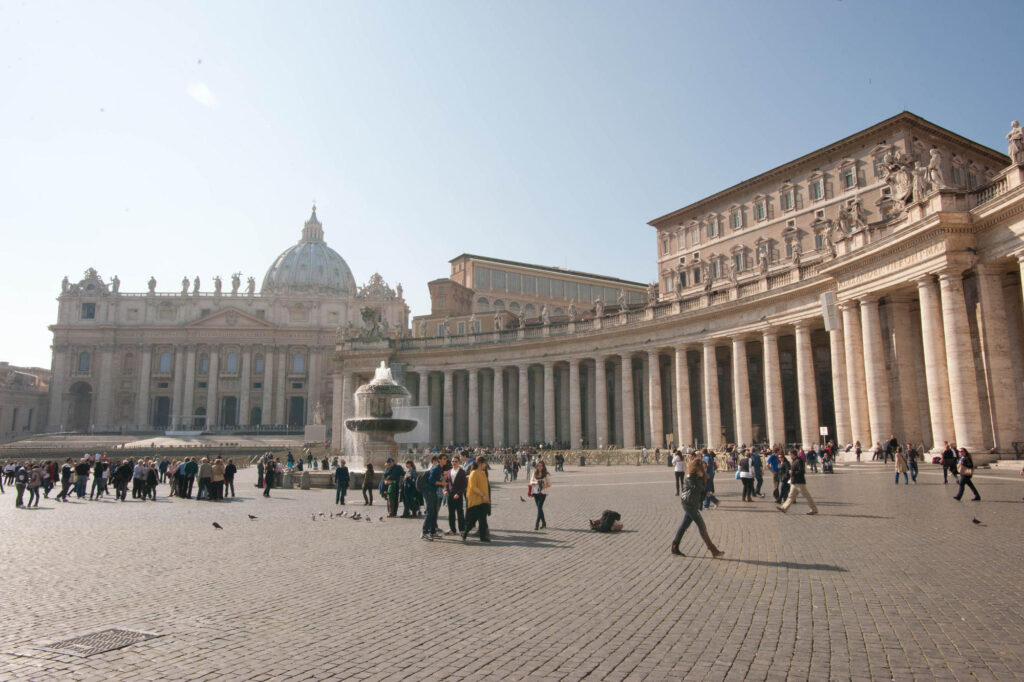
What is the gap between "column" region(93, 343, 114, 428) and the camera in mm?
110637

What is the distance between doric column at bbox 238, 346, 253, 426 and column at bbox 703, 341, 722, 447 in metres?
89.6

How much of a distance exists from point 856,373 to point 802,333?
5255 mm

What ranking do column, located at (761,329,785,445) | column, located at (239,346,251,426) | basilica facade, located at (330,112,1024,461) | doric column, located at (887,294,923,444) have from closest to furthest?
basilica facade, located at (330,112,1024,461) < doric column, located at (887,294,923,444) < column, located at (761,329,785,445) < column, located at (239,346,251,426)

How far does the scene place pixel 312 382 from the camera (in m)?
116

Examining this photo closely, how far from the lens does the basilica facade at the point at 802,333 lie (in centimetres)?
2678

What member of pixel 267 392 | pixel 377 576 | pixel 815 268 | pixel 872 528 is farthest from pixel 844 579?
pixel 267 392

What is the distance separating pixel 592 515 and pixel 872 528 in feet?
22.1

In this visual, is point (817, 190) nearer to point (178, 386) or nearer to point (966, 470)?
point (966, 470)

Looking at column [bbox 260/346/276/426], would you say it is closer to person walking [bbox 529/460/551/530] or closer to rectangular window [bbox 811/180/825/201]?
rectangular window [bbox 811/180/825/201]

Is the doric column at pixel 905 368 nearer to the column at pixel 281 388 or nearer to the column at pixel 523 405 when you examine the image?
the column at pixel 523 405

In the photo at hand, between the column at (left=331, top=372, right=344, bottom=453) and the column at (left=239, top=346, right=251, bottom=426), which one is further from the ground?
the column at (left=239, top=346, right=251, bottom=426)

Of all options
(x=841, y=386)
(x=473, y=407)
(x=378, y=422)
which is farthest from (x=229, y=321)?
(x=841, y=386)

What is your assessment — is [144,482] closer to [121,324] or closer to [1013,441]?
[1013,441]

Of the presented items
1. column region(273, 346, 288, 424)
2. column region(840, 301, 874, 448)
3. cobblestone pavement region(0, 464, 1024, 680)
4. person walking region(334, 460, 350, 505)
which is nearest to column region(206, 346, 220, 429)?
column region(273, 346, 288, 424)
